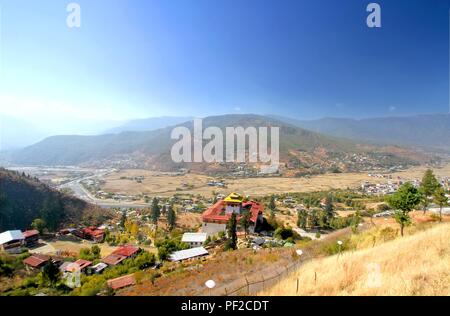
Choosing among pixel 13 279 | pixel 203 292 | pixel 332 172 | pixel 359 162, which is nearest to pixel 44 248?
pixel 13 279

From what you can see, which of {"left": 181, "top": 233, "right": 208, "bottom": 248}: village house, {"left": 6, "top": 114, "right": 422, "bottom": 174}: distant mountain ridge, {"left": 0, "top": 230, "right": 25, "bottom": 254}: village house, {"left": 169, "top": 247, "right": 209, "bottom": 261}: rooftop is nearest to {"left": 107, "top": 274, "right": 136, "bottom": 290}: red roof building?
{"left": 169, "top": 247, "right": 209, "bottom": 261}: rooftop

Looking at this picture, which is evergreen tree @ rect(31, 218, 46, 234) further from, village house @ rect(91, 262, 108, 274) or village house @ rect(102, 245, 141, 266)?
village house @ rect(91, 262, 108, 274)

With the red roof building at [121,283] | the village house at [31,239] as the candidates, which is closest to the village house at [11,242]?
the village house at [31,239]

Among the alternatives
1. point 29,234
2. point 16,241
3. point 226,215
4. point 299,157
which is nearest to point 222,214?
point 226,215

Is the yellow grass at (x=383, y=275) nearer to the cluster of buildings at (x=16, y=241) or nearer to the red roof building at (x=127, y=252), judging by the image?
the red roof building at (x=127, y=252)
